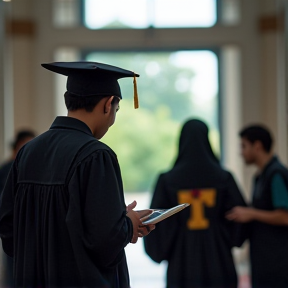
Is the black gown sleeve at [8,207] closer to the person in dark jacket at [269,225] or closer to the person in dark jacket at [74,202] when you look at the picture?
the person in dark jacket at [74,202]

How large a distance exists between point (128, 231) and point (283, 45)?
→ 258 inches

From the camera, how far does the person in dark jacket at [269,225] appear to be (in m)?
4.40

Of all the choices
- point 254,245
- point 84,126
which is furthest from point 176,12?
point 84,126

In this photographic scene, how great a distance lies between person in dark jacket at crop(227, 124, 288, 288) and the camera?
440 cm

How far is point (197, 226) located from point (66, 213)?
199 cm

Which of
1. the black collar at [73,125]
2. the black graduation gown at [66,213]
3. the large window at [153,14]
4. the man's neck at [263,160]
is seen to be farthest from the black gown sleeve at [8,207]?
the large window at [153,14]

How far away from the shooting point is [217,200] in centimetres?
430

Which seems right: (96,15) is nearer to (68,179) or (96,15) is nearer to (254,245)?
(254,245)

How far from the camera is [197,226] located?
169 inches

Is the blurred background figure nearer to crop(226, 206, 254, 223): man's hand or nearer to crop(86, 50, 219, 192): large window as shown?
crop(226, 206, 254, 223): man's hand

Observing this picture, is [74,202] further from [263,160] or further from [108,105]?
[263,160]

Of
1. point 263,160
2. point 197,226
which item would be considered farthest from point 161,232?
point 263,160

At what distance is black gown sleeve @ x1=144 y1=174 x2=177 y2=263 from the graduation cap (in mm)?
1724

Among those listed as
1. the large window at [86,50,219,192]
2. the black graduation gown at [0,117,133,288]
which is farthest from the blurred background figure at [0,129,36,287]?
the large window at [86,50,219,192]
